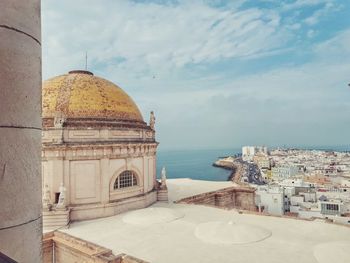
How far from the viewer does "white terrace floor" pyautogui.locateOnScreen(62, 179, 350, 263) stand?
13.6 metres

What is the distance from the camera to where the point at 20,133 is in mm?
2895

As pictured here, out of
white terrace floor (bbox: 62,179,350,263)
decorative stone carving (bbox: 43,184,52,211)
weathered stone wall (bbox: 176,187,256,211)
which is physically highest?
decorative stone carving (bbox: 43,184,52,211)

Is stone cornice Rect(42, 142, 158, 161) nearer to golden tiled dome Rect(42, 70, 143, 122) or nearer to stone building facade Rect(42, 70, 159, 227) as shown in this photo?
stone building facade Rect(42, 70, 159, 227)

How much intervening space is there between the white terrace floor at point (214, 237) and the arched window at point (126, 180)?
2471 mm

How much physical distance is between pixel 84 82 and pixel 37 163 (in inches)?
830

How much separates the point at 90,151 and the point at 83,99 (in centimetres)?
397

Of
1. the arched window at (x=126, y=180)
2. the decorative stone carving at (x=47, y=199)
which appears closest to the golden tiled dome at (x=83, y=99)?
the arched window at (x=126, y=180)

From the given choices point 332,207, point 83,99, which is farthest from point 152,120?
point 332,207

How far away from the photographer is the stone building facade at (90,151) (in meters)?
20.2

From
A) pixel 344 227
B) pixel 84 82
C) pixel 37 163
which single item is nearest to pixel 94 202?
pixel 84 82

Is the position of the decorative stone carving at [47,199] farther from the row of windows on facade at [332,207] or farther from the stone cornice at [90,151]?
the row of windows on facade at [332,207]

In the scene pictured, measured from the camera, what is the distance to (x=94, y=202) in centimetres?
2092

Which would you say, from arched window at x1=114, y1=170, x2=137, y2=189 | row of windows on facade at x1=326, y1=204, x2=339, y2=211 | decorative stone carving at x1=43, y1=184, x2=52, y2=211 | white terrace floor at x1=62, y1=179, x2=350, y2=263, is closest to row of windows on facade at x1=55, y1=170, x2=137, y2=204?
arched window at x1=114, y1=170, x2=137, y2=189

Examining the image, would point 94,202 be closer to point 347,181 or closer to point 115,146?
point 115,146
